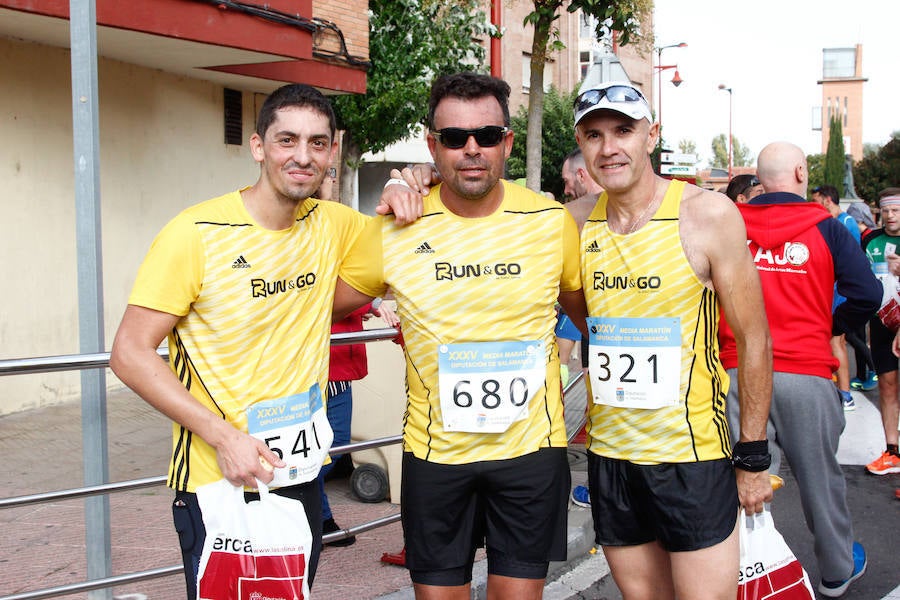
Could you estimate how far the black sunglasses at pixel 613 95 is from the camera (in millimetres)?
3180

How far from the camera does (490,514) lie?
10.3ft

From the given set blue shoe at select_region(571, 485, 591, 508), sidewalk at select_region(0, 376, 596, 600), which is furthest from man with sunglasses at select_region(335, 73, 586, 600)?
blue shoe at select_region(571, 485, 591, 508)

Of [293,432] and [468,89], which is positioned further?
[468,89]

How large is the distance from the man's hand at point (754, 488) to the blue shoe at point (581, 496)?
8.08ft

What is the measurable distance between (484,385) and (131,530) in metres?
3.37

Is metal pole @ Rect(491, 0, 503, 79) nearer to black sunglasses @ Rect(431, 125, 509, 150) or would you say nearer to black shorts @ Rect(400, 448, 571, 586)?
black sunglasses @ Rect(431, 125, 509, 150)

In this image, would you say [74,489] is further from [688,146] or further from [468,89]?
[688,146]

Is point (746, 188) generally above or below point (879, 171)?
below

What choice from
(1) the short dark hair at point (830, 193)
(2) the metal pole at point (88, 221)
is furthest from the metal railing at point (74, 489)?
(1) the short dark hair at point (830, 193)

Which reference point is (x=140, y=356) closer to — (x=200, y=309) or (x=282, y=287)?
(x=200, y=309)

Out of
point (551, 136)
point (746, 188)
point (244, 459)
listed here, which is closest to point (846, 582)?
point (244, 459)

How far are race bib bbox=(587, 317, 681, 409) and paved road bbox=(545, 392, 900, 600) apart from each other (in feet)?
6.14

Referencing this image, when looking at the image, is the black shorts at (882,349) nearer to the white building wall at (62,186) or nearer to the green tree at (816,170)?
the white building wall at (62,186)

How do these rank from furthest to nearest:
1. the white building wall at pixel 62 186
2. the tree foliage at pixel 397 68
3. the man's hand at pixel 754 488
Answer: the tree foliage at pixel 397 68 → the white building wall at pixel 62 186 → the man's hand at pixel 754 488
